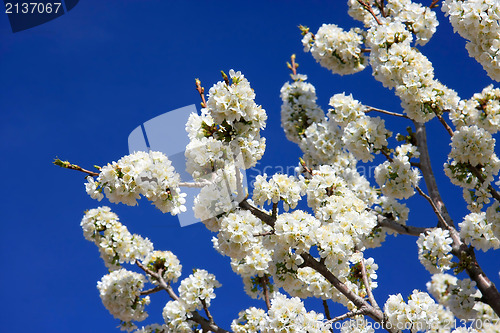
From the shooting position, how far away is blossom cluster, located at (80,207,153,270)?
654 centimetres

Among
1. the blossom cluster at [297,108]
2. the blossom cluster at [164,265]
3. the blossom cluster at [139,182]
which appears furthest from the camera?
the blossom cluster at [297,108]

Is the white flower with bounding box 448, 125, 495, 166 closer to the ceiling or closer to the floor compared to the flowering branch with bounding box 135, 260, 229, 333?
closer to the ceiling

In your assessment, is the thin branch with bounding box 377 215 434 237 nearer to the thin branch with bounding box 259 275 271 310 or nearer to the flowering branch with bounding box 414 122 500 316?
the flowering branch with bounding box 414 122 500 316

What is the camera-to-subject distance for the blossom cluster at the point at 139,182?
14.1 feet

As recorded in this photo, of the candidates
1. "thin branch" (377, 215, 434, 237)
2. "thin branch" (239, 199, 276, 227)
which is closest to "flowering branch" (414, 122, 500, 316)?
"thin branch" (377, 215, 434, 237)

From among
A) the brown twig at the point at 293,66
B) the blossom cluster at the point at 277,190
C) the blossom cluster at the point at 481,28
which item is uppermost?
the brown twig at the point at 293,66

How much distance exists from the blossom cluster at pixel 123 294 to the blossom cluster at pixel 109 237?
28 centimetres

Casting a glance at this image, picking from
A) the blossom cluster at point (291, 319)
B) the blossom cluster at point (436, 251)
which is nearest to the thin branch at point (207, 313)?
the blossom cluster at point (291, 319)

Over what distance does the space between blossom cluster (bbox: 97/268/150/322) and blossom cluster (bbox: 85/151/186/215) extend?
2.75 m

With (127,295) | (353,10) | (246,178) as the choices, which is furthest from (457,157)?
(127,295)

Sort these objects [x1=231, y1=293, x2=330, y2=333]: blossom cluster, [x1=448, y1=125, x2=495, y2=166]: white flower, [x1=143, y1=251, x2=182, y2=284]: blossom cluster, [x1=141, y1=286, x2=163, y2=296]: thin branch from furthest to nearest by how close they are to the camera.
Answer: [x1=143, y1=251, x2=182, y2=284]: blossom cluster
[x1=141, y1=286, x2=163, y2=296]: thin branch
[x1=448, y1=125, x2=495, y2=166]: white flower
[x1=231, y1=293, x2=330, y2=333]: blossom cluster

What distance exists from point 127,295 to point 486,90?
19.7ft

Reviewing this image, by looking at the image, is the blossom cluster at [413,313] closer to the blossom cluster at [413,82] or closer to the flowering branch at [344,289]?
the flowering branch at [344,289]

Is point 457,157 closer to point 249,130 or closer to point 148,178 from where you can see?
point 249,130
